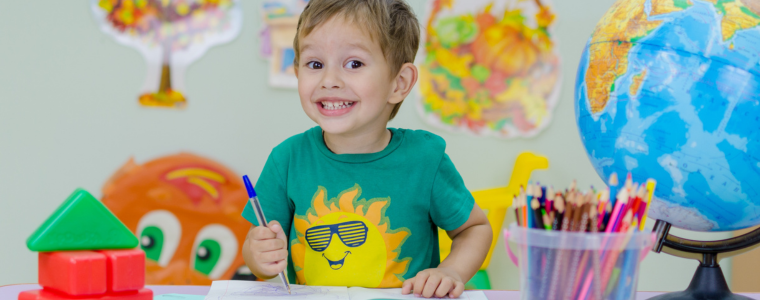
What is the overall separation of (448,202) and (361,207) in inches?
4.8

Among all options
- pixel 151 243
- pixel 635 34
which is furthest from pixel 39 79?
pixel 635 34

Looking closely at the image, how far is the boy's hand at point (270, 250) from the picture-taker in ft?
2.19

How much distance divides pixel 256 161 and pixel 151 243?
32 centimetres

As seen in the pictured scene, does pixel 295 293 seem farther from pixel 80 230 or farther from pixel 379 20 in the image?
pixel 379 20

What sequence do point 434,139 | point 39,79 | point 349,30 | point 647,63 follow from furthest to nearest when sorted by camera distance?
point 39,79 < point 434,139 < point 349,30 < point 647,63

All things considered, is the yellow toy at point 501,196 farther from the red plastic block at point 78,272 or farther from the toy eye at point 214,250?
the red plastic block at point 78,272

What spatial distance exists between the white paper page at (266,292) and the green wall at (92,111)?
86cm

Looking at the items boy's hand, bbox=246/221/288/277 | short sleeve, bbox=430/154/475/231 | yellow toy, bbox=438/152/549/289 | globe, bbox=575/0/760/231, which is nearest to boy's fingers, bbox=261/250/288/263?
boy's hand, bbox=246/221/288/277

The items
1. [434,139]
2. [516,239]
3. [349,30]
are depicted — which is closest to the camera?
[516,239]

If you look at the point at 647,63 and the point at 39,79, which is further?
the point at 39,79

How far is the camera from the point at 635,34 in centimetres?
68

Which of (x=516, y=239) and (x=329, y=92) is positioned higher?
(x=329, y=92)

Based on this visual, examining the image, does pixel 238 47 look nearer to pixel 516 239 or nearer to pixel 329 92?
pixel 329 92

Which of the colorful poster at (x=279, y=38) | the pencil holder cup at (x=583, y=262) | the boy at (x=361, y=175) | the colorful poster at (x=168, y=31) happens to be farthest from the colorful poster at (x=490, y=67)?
the pencil holder cup at (x=583, y=262)
